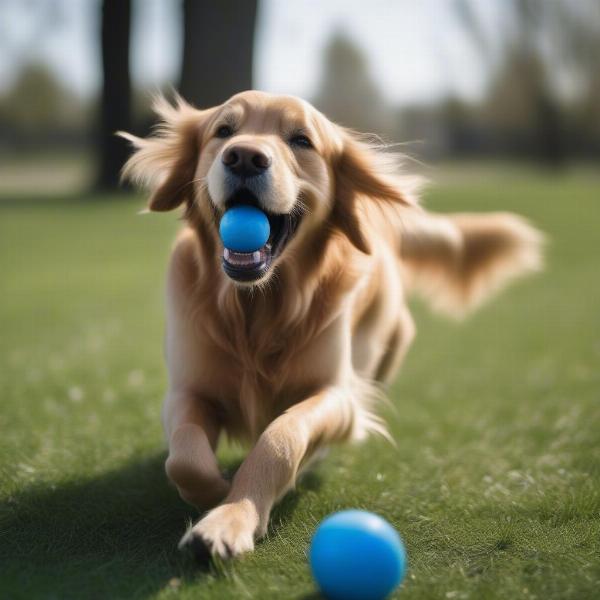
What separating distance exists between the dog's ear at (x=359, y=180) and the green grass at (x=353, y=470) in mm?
1198

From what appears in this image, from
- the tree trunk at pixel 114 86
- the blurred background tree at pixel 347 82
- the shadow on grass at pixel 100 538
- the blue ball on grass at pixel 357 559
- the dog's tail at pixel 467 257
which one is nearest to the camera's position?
the blue ball on grass at pixel 357 559

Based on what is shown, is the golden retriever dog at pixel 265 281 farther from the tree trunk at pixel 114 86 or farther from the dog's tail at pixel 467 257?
the tree trunk at pixel 114 86

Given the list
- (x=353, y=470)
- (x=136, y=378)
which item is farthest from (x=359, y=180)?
(x=136, y=378)

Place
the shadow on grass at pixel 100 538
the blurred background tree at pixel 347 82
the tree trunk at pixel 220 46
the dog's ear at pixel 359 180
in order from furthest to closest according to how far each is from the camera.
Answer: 1. the blurred background tree at pixel 347 82
2. the tree trunk at pixel 220 46
3. the dog's ear at pixel 359 180
4. the shadow on grass at pixel 100 538

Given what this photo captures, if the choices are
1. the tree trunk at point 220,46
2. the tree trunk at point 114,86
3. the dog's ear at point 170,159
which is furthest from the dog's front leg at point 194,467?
the tree trunk at point 114,86

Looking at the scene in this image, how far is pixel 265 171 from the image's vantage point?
10.5ft

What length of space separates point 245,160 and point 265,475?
1165mm

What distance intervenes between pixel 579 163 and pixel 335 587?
1633 inches

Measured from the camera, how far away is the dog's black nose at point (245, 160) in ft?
10.2

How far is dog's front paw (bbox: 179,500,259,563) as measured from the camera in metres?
2.59

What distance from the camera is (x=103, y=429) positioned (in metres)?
4.47

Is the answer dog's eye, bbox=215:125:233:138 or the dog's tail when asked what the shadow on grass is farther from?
the dog's tail

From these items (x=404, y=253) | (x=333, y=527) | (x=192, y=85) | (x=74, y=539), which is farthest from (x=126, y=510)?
(x=192, y=85)

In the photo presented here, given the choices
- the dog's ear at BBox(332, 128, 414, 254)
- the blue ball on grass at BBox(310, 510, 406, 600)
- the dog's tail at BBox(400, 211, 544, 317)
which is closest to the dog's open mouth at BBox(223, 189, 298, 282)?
the dog's ear at BBox(332, 128, 414, 254)
